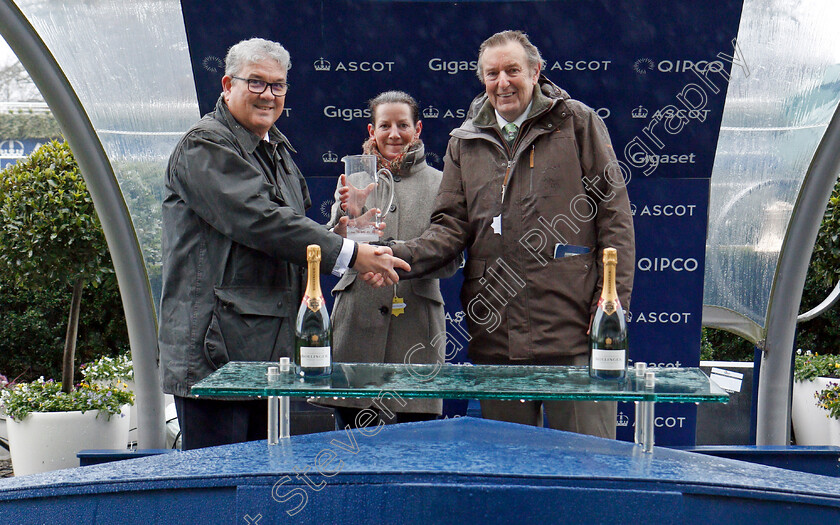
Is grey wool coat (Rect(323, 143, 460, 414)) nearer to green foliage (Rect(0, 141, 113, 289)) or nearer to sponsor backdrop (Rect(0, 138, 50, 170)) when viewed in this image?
green foliage (Rect(0, 141, 113, 289))

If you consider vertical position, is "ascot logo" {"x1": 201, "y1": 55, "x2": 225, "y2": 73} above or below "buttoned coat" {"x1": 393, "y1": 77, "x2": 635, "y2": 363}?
above

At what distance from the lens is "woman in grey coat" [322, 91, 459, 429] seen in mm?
3590

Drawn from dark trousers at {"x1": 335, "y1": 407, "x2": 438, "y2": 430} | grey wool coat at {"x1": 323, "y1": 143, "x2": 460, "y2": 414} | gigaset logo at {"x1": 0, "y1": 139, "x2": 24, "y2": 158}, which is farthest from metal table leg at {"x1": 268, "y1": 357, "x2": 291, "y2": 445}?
gigaset logo at {"x1": 0, "y1": 139, "x2": 24, "y2": 158}

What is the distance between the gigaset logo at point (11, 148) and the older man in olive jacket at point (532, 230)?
17968 mm

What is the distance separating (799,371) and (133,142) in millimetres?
5709

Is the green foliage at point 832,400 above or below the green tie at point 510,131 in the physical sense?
below

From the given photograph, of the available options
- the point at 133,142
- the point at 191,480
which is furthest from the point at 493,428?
the point at 133,142

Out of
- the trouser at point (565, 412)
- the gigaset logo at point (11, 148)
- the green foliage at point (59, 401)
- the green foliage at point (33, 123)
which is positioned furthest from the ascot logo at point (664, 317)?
the gigaset logo at point (11, 148)

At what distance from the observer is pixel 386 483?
1874mm

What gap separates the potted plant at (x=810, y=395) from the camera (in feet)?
23.4

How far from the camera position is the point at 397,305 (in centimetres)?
360

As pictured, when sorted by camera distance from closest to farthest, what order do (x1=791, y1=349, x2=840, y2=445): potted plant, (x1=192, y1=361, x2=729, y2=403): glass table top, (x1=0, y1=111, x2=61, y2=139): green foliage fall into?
(x1=192, y1=361, x2=729, y2=403): glass table top
(x1=791, y1=349, x2=840, y2=445): potted plant
(x1=0, y1=111, x2=61, y2=139): green foliage

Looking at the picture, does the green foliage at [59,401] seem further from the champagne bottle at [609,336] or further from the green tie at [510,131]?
the champagne bottle at [609,336]

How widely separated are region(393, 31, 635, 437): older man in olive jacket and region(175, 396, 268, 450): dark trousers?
31.2 inches
